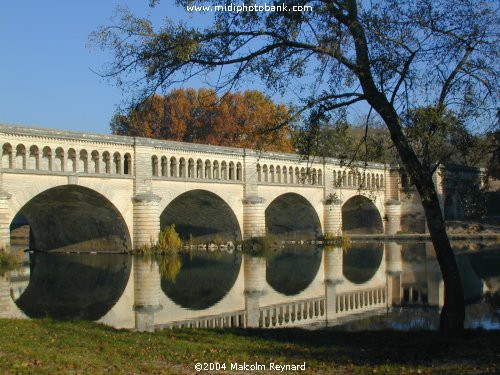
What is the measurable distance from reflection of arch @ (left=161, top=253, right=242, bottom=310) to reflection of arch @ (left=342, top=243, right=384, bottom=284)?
5015 millimetres

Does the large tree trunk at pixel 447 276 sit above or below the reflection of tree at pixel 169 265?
above

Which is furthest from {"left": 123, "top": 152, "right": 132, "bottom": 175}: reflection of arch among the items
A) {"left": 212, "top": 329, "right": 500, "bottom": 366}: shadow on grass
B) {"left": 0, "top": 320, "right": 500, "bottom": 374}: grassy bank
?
{"left": 212, "top": 329, "right": 500, "bottom": 366}: shadow on grass

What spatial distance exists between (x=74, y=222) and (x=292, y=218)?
741 inches

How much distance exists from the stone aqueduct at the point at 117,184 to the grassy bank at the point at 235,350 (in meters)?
15.0

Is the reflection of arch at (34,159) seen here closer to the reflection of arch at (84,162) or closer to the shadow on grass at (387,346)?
the reflection of arch at (84,162)

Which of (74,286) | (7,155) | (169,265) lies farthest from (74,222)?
(74,286)

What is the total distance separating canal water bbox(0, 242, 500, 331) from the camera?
16.8 meters

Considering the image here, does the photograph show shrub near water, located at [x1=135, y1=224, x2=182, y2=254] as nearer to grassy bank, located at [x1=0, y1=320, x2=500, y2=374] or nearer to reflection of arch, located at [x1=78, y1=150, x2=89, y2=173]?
reflection of arch, located at [x1=78, y1=150, x2=89, y2=173]

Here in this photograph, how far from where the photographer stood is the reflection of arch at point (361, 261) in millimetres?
27078

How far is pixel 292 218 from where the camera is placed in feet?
166

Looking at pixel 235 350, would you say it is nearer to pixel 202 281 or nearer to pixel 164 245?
pixel 202 281

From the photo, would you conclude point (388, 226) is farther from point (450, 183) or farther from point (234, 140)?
point (450, 183)

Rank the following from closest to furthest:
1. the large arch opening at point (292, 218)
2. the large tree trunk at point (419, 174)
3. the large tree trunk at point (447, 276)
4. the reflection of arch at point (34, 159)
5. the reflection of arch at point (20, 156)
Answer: the large tree trunk at point (419, 174) → the large tree trunk at point (447, 276) → the reflection of arch at point (20, 156) → the reflection of arch at point (34, 159) → the large arch opening at point (292, 218)

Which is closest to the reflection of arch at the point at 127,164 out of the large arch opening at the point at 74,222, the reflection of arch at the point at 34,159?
the large arch opening at the point at 74,222
